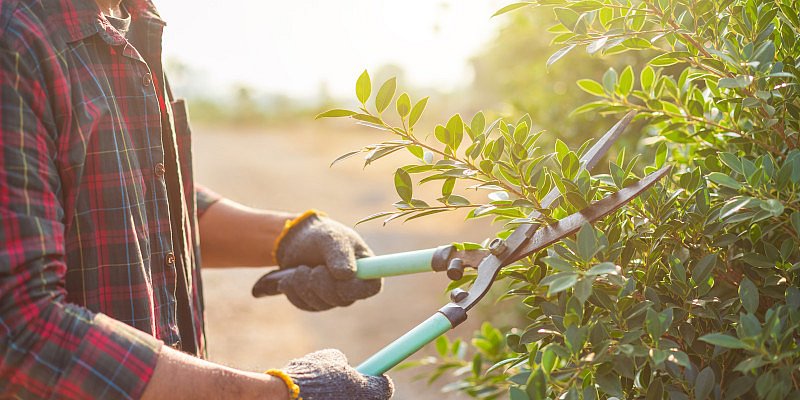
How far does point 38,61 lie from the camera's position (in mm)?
1366

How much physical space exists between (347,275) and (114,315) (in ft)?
2.21

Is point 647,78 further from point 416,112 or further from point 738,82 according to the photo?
point 416,112

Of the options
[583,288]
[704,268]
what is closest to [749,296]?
[704,268]

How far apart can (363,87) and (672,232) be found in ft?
2.10

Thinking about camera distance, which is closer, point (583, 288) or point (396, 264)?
point (583, 288)

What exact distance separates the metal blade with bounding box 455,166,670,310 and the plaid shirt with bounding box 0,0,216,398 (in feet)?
2.16

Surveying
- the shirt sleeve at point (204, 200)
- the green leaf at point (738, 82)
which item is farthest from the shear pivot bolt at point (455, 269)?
the shirt sleeve at point (204, 200)

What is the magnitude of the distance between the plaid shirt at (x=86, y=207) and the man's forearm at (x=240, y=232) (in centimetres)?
45

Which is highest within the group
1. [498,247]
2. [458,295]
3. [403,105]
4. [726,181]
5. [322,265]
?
[403,105]

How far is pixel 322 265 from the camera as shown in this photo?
219 centimetres

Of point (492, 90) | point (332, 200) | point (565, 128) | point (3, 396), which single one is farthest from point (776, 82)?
point (492, 90)

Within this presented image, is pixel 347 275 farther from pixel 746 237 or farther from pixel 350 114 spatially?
Result: pixel 746 237

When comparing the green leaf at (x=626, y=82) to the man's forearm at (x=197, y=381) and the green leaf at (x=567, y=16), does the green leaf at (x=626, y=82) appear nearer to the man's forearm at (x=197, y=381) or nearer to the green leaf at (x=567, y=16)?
the green leaf at (x=567, y=16)

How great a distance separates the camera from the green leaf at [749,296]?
1302 millimetres
